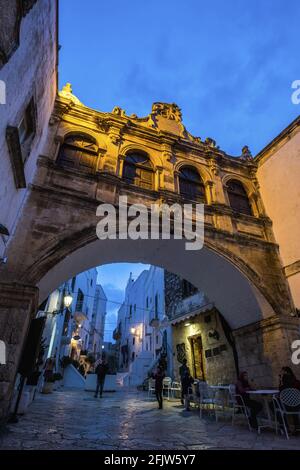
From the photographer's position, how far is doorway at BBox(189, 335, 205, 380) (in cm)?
1153

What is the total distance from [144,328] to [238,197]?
22481mm

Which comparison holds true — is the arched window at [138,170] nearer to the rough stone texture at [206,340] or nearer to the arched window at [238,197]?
the arched window at [238,197]

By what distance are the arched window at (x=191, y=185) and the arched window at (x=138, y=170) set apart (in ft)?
3.69

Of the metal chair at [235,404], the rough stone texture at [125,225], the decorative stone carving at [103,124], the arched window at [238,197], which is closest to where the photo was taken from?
the metal chair at [235,404]

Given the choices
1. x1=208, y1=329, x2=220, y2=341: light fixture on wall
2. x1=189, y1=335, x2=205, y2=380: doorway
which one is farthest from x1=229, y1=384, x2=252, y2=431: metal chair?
x1=189, y1=335, x2=205, y2=380: doorway

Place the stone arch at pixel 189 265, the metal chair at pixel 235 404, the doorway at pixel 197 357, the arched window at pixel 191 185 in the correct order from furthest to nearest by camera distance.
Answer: the doorway at pixel 197 357
the arched window at pixel 191 185
the stone arch at pixel 189 265
the metal chair at pixel 235 404

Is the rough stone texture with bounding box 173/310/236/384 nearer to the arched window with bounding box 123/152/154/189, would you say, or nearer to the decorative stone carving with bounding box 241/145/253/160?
the arched window with bounding box 123/152/154/189

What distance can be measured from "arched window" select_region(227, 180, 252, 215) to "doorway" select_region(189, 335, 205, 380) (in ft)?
19.5

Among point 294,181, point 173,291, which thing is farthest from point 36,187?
point 173,291

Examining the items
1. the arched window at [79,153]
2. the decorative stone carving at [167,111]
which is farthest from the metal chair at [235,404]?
the decorative stone carving at [167,111]

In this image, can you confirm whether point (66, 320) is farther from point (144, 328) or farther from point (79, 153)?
point (79, 153)

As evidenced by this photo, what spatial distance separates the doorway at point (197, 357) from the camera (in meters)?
11.5

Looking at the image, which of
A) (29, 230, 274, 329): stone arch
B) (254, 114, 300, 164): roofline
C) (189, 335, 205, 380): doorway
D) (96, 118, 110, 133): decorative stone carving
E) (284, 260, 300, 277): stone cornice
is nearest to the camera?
(29, 230, 274, 329): stone arch
